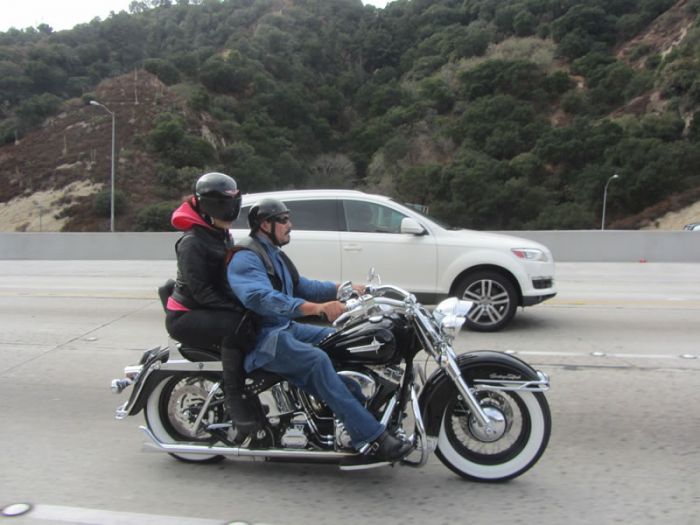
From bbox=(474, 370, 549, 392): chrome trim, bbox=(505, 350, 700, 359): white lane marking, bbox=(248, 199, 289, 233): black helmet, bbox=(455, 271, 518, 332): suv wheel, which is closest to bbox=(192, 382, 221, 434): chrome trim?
bbox=(248, 199, 289, 233): black helmet

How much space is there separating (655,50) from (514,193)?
95.6ft

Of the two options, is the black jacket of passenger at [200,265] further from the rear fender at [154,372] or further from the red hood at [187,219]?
the rear fender at [154,372]

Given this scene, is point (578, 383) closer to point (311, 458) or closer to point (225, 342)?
point (311, 458)

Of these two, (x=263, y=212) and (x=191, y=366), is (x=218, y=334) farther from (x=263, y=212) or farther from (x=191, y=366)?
(x=263, y=212)

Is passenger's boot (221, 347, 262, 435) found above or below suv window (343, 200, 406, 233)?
below

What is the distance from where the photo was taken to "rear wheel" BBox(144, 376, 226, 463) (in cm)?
412

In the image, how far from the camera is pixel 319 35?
99.2m

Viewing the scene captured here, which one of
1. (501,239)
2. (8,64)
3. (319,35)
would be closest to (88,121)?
(8,64)

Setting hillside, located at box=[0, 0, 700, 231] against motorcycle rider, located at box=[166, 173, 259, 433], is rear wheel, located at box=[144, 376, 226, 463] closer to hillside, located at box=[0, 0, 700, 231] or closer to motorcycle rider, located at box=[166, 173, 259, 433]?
motorcycle rider, located at box=[166, 173, 259, 433]

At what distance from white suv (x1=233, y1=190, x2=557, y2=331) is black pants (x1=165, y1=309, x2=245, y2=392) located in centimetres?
460

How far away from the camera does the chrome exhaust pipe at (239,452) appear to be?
3.73 metres

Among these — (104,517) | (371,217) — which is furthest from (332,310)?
(371,217)

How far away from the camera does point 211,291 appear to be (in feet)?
12.5

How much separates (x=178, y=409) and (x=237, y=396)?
59 centimetres
